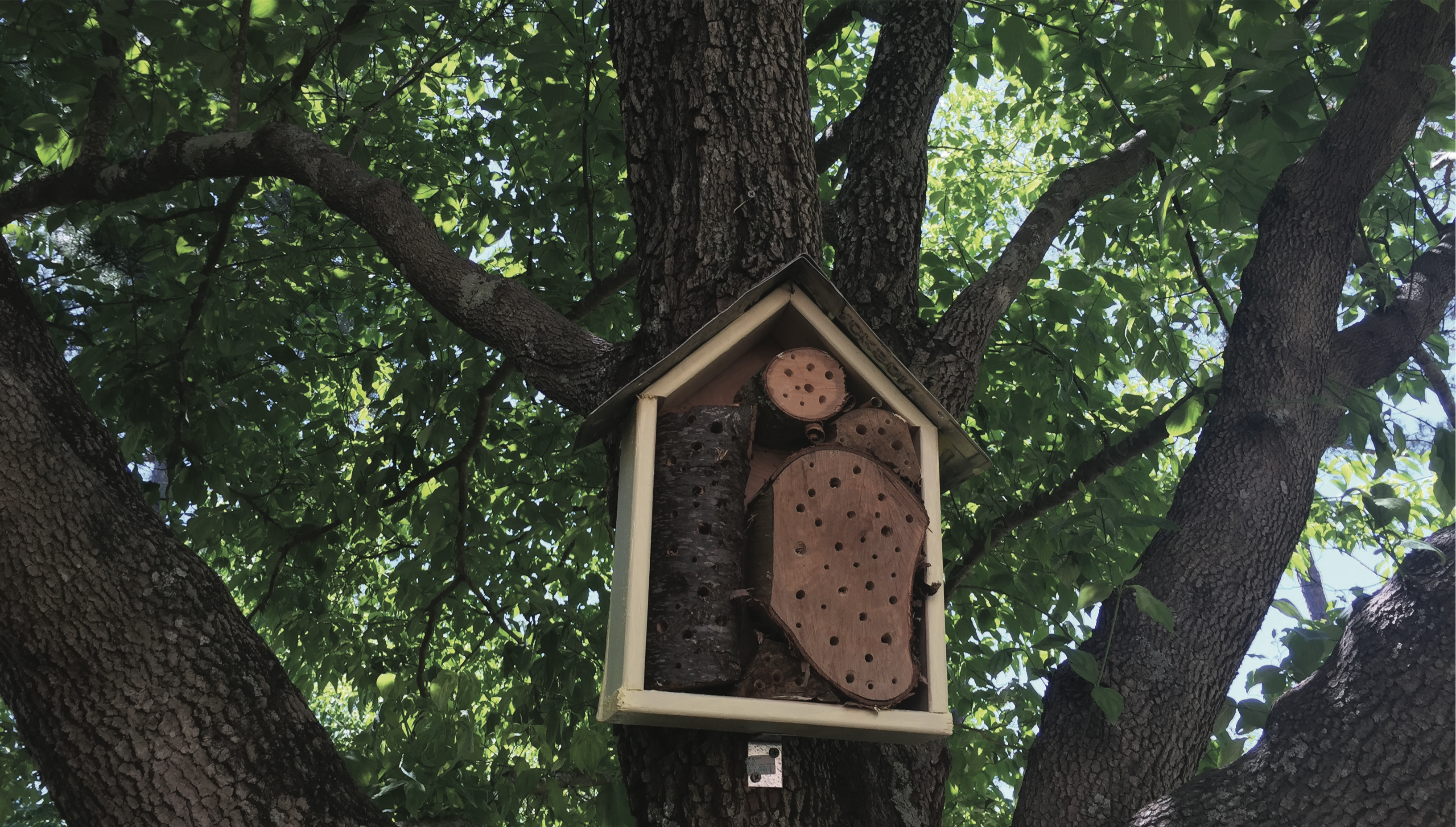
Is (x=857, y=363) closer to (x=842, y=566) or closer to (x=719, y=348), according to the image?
(x=719, y=348)

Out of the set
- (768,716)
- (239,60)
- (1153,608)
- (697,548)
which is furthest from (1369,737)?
(239,60)

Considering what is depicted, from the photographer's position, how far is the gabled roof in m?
1.81

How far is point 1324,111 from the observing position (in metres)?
2.98

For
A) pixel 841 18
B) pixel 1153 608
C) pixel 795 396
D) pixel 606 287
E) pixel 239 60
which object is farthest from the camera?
pixel 841 18

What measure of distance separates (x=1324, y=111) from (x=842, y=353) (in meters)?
2.03

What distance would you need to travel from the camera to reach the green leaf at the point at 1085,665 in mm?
2275

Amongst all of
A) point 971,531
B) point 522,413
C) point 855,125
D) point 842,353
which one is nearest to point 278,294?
point 522,413

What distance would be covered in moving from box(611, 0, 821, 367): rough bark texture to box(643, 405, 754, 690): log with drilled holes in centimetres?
37

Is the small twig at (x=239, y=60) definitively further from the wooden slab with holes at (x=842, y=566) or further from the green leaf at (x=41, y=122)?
the wooden slab with holes at (x=842, y=566)

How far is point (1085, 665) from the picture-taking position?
2287mm

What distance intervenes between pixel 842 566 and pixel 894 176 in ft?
4.87

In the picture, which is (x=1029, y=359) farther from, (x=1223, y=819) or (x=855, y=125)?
(x=1223, y=819)

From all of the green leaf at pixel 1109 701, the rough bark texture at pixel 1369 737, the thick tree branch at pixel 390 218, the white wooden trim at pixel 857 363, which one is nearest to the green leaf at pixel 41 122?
the thick tree branch at pixel 390 218

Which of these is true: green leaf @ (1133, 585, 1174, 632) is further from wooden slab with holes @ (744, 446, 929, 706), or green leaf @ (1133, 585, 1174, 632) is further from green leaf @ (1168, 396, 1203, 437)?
green leaf @ (1168, 396, 1203, 437)
